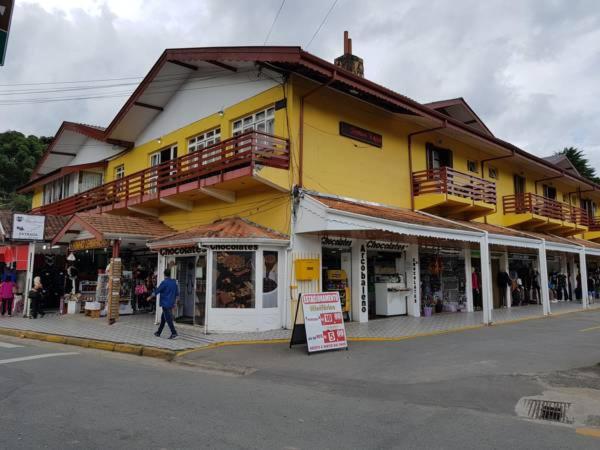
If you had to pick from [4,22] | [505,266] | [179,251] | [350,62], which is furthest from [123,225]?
[505,266]

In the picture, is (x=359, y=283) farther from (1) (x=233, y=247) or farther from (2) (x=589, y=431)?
(2) (x=589, y=431)

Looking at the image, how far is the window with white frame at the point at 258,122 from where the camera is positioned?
45.4 ft

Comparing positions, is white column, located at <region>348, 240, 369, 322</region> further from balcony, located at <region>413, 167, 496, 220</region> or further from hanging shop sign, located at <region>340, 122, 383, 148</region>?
balcony, located at <region>413, 167, 496, 220</region>

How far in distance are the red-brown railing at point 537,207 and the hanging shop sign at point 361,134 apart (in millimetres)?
9605

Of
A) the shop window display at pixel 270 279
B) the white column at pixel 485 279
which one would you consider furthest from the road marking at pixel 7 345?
the white column at pixel 485 279

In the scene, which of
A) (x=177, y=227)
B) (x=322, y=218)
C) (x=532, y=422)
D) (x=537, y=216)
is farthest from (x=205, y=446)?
(x=537, y=216)

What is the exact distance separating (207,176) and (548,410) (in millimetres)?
10949

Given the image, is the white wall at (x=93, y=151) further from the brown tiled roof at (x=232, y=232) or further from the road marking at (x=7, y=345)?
the road marking at (x=7, y=345)

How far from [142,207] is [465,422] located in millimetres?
14506

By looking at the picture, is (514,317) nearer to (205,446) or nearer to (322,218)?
(322,218)

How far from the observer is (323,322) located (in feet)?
32.4

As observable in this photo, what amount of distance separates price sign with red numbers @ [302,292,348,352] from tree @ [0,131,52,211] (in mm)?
41052

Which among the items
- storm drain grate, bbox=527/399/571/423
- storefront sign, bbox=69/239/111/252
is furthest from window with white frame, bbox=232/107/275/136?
storm drain grate, bbox=527/399/571/423

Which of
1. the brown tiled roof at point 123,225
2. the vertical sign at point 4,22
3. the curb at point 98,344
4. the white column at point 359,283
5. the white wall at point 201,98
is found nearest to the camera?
the vertical sign at point 4,22
